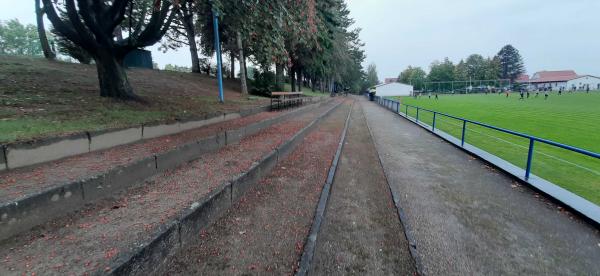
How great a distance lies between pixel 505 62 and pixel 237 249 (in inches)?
6523

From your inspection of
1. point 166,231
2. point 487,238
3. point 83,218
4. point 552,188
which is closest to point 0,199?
point 83,218

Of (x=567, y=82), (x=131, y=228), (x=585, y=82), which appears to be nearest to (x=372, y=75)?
(x=567, y=82)

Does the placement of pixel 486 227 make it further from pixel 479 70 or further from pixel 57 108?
pixel 479 70

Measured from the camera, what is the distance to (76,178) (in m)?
3.38

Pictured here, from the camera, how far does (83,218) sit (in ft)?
9.71

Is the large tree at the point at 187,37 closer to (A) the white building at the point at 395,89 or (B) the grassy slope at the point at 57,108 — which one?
(B) the grassy slope at the point at 57,108

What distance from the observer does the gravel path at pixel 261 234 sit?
267cm

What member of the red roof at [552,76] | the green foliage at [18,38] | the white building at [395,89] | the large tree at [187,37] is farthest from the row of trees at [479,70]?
the green foliage at [18,38]

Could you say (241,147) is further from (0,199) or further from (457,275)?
(457,275)

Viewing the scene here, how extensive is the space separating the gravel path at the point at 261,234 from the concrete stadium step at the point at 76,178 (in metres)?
1.44

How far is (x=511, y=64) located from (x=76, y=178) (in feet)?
547

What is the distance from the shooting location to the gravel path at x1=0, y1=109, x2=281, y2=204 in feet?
9.84

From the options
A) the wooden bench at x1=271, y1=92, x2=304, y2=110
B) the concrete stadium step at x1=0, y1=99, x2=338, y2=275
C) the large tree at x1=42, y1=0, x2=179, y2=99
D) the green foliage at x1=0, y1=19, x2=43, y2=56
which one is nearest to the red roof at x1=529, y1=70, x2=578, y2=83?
the wooden bench at x1=271, y1=92, x2=304, y2=110

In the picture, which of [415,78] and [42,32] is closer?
[42,32]
